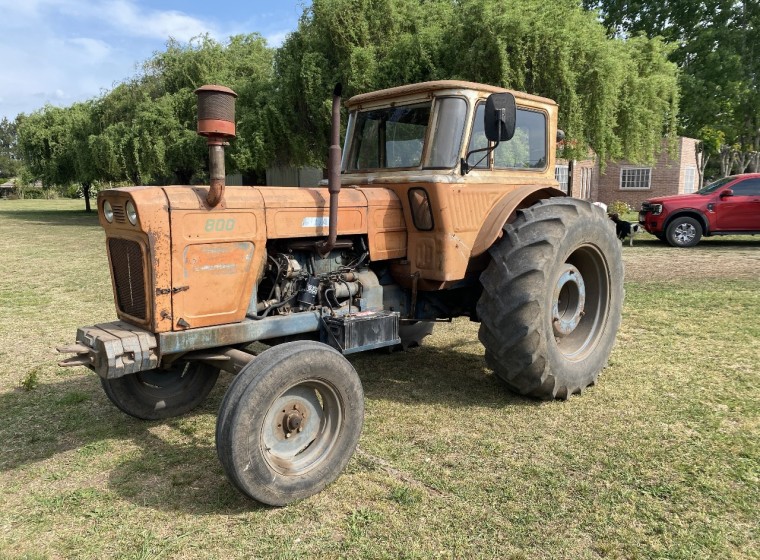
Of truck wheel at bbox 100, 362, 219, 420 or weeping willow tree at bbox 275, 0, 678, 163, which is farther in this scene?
weeping willow tree at bbox 275, 0, 678, 163

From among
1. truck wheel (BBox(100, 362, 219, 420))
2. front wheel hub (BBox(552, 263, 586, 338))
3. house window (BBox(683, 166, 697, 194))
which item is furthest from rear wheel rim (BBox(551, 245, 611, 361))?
house window (BBox(683, 166, 697, 194))

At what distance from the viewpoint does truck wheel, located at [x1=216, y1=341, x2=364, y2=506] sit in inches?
114

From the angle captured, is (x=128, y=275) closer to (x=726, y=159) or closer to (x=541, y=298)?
(x=541, y=298)

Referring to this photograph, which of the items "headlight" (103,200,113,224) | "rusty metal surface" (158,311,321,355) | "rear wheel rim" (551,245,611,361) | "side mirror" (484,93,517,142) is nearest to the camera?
"rusty metal surface" (158,311,321,355)

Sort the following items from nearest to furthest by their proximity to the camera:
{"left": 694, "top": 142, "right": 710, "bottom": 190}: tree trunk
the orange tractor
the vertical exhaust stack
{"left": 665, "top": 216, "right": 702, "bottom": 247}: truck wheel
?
the vertical exhaust stack < the orange tractor < {"left": 665, "top": 216, "right": 702, "bottom": 247}: truck wheel < {"left": 694, "top": 142, "right": 710, "bottom": 190}: tree trunk

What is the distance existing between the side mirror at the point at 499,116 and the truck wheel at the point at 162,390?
2.56 m

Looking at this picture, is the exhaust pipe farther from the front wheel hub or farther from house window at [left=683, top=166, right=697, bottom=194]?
house window at [left=683, top=166, right=697, bottom=194]

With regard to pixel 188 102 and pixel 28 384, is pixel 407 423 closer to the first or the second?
pixel 28 384

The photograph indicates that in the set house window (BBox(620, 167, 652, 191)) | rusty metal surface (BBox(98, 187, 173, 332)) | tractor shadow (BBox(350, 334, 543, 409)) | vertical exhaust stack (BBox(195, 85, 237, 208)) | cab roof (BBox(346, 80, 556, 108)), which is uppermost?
house window (BBox(620, 167, 652, 191))

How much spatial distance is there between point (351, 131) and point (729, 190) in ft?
37.9

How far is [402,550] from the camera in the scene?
268cm

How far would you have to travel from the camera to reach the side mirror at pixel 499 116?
3701 millimetres

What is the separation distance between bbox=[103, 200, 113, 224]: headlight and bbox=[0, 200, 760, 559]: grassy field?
145cm

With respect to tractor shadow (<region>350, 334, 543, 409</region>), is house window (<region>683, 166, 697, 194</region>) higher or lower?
higher
